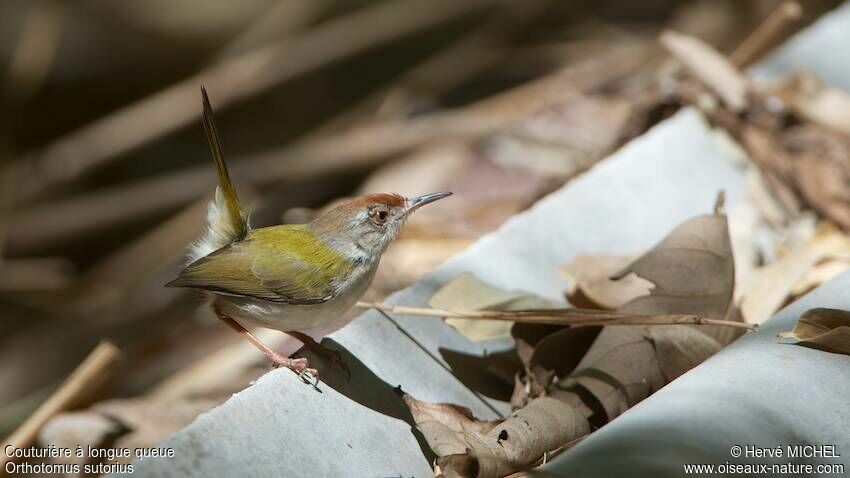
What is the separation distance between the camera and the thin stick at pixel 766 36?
335 centimetres

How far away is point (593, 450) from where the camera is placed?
4.60 ft

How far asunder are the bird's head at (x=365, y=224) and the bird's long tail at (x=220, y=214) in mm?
190

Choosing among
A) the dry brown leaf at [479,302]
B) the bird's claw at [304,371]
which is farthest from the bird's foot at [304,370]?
the dry brown leaf at [479,302]

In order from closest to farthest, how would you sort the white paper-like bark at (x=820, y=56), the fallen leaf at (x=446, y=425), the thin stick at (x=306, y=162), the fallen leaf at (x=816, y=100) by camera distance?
the fallen leaf at (x=446, y=425), the fallen leaf at (x=816, y=100), the white paper-like bark at (x=820, y=56), the thin stick at (x=306, y=162)

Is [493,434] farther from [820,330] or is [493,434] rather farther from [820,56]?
[820,56]

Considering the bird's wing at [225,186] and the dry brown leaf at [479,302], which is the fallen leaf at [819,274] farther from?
the bird's wing at [225,186]

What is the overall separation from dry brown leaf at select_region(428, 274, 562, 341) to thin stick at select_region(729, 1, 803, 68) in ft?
5.43

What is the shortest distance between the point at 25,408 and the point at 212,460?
2282 millimetres

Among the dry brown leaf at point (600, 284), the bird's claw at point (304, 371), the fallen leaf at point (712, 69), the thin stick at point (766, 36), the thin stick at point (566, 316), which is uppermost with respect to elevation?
the thin stick at point (766, 36)

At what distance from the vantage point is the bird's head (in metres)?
2.41

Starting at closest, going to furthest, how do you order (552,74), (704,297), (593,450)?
1. (593,450)
2. (704,297)
3. (552,74)

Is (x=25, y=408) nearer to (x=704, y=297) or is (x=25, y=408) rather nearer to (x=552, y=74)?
(x=704, y=297)

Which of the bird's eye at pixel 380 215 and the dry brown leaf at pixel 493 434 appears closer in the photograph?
the dry brown leaf at pixel 493 434

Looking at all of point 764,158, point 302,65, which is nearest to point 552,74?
point 302,65
